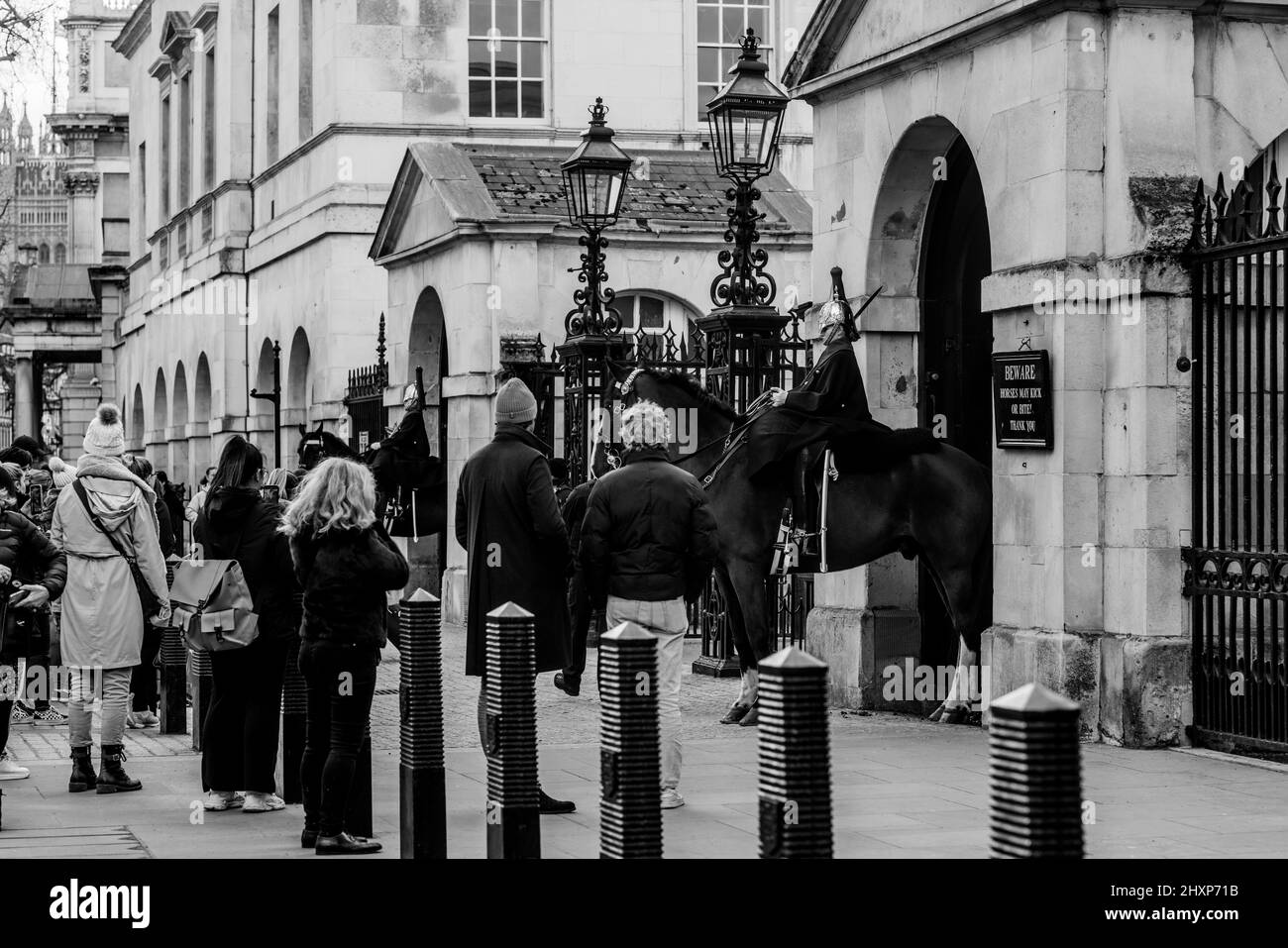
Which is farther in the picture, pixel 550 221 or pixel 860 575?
pixel 550 221

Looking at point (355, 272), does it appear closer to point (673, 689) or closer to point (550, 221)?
point (550, 221)

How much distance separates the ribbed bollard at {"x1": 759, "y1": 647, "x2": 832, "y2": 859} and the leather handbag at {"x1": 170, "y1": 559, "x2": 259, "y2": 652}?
4637mm

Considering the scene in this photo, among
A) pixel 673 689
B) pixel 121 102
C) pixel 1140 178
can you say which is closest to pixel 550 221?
pixel 1140 178

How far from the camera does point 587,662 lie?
18.1 m

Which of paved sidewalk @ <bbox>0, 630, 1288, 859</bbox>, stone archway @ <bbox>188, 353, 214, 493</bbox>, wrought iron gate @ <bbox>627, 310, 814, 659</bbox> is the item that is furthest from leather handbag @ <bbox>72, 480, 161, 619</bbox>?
stone archway @ <bbox>188, 353, 214, 493</bbox>

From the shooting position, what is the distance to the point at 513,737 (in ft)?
26.0

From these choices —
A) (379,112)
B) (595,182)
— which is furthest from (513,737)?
(379,112)

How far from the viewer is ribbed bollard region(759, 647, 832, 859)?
19.0 ft

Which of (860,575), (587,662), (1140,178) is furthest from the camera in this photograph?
(587,662)

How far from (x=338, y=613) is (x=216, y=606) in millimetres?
1220

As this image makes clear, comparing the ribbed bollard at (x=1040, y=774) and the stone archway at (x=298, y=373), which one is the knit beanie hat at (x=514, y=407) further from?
the stone archway at (x=298, y=373)

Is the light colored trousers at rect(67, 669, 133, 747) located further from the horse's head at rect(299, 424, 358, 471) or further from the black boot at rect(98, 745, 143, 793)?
the horse's head at rect(299, 424, 358, 471)
